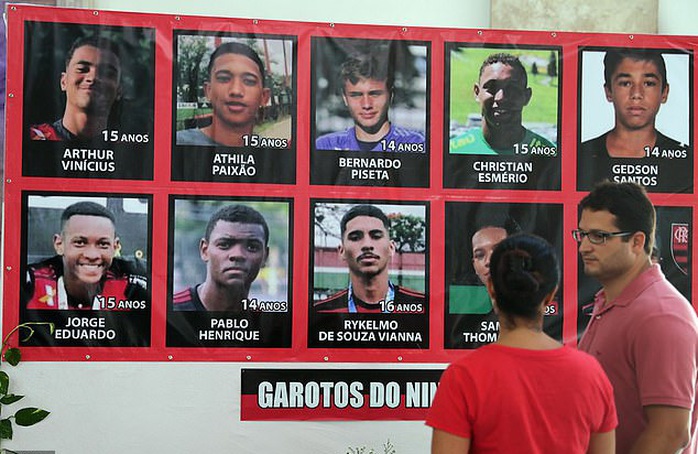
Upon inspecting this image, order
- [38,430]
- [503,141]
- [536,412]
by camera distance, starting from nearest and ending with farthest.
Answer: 1. [536,412]
2. [38,430]
3. [503,141]

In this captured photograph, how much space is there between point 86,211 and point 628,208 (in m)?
1.86

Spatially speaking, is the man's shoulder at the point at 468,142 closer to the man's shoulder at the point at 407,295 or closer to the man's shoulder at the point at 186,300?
the man's shoulder at the point at 407,295

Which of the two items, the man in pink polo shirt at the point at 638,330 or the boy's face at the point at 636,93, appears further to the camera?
the boy's face at the point at 636,93

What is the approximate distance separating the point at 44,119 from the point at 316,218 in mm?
1007

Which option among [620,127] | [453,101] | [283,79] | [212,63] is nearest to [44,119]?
[212,63]

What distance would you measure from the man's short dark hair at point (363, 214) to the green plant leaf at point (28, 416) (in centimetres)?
119

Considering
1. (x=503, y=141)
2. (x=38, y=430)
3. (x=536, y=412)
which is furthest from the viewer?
(x=503, y=141)

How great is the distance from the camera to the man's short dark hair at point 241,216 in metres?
3.35

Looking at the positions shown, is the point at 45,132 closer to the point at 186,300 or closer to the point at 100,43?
the point at 100,43

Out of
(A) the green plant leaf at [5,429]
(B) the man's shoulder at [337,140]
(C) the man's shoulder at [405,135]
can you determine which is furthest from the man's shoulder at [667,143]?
(A) the green plant leaf at [5,429]

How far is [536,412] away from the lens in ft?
6.37

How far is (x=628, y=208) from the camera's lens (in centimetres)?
235

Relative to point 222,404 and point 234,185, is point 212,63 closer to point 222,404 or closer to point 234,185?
point 234,185

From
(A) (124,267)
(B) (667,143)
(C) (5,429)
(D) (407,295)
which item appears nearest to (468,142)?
(D) (407,295)
